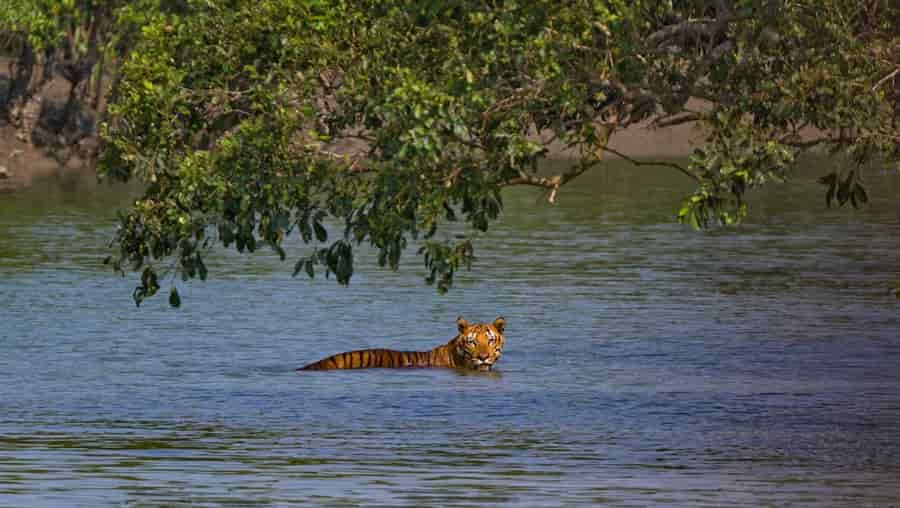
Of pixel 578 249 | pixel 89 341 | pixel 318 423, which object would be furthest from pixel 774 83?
pixel 578 249

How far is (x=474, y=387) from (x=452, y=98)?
5.83 m

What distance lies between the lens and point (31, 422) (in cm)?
2083

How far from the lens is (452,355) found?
80.2 feet

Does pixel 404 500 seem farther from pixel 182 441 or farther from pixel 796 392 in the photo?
pixel 796 392

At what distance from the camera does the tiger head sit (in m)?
24.0

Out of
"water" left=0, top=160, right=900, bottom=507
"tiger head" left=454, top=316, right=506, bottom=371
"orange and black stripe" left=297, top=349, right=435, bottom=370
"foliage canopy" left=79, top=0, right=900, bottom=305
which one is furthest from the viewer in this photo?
"orange and black stripe" left=297, top=349, right=435, bottom=370

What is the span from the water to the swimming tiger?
Answer: 0.27 meters

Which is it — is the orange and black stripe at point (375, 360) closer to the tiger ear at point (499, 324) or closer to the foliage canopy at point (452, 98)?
the tiger ear at point (499, 324)

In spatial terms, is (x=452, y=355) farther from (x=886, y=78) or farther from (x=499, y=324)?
(x=886, y=78)

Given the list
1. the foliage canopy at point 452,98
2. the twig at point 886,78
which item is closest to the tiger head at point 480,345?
the foliage canopy at point 452,98

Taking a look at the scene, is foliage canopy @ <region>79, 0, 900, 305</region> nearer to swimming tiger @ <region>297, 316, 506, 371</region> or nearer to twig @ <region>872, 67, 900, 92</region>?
twig @ <region>872, 67, 900, 92</region>

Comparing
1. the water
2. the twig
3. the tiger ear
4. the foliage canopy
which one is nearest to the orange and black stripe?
the water

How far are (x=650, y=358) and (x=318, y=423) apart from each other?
609cm

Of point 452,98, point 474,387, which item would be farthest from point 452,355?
point 452,98
